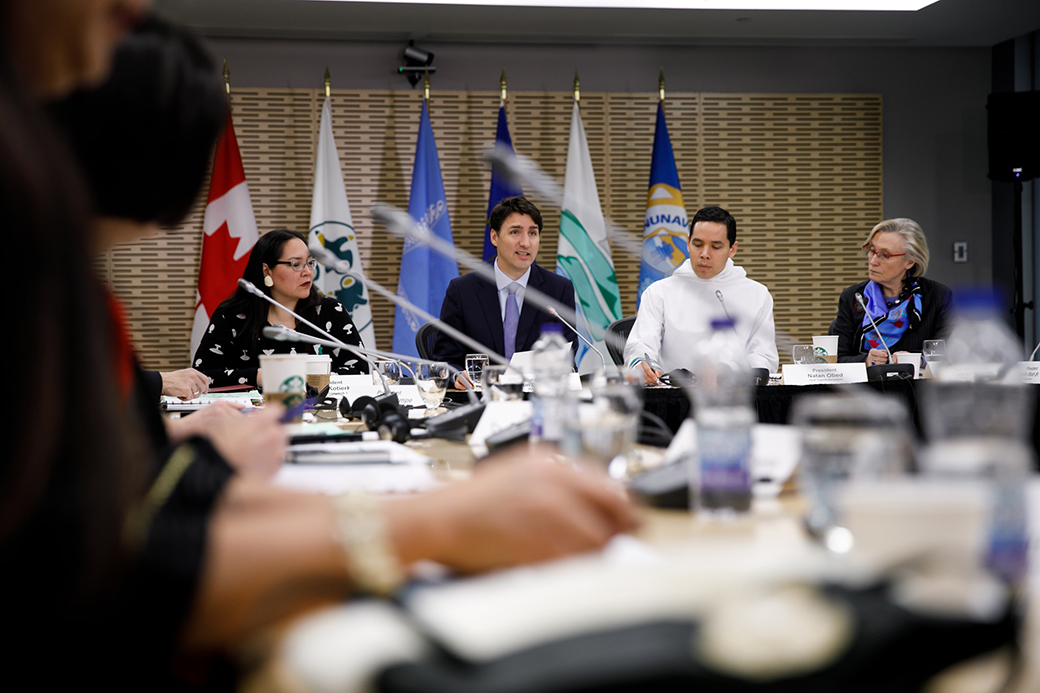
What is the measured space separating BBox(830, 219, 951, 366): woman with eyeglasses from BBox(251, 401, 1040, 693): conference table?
158 inches

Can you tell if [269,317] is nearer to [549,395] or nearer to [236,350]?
[236,350]

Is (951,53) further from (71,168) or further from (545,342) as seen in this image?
(71,168)

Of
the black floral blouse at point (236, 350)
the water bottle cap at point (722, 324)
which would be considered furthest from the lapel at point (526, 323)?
the water bottle cap at point (722, 324)

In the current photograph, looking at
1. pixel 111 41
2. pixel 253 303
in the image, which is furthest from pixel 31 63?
pixel 253 303

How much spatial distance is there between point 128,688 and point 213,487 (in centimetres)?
17

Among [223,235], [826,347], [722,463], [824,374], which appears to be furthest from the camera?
[223,235]

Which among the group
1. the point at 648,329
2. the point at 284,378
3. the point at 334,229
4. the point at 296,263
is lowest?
the point at 284,378

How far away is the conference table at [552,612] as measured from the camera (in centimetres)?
47

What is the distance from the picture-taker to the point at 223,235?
5.60m

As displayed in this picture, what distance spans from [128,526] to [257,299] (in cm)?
320

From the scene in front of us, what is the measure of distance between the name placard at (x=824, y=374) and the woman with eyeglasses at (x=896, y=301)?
1.13 meters

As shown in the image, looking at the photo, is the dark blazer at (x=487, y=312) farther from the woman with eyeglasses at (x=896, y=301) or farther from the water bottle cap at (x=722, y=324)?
the water bottle cap at (x=722, y=324)

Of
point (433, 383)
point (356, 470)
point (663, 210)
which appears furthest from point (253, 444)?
point (663, 210)

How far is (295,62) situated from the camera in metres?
5.89
